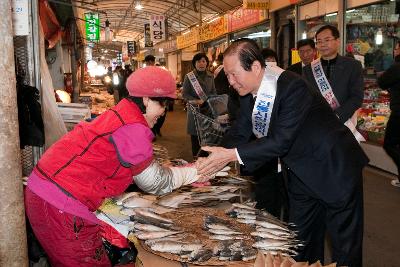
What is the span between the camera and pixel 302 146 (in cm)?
343

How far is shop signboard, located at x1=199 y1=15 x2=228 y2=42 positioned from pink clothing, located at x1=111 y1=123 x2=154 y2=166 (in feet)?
61.0

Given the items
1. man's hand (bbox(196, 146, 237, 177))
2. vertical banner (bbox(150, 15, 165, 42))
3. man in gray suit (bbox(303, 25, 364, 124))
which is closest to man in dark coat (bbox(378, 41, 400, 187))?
man in gray suit (bbox(303, 25, 364, 124))

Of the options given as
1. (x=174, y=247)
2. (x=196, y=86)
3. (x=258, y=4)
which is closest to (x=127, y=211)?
(x=174, y=247)

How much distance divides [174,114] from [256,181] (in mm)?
18349

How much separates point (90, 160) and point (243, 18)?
16491 mm

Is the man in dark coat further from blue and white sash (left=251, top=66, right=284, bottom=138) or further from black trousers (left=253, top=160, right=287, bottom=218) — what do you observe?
blue and white sash (left=251, top=66, right=284, bottom=138)

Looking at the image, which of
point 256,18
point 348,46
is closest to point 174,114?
point 256,18

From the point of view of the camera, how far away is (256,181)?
5.20m

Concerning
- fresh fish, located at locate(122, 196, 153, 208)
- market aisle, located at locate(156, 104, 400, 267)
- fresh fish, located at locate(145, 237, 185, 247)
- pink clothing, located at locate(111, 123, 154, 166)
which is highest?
pink clothing, located at locate(111, 123, 154, 166)

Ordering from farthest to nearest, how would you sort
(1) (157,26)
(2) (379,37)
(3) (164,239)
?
(1) (157,26), (2) (379,37), (3) (164,239)

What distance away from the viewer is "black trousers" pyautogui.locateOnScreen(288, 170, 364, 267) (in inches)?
138

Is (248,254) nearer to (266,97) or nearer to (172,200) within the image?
(172,200)

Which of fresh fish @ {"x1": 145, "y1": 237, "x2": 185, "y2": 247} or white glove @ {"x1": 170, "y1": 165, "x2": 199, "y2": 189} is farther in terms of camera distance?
white glove @ {"x1": 170, "y1": 165, "x2": 199, "y2": 189}

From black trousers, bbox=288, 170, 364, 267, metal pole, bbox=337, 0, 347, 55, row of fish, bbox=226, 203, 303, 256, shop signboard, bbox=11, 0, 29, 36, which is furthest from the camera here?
metal pole, bbox=337, 0, 347, 55
